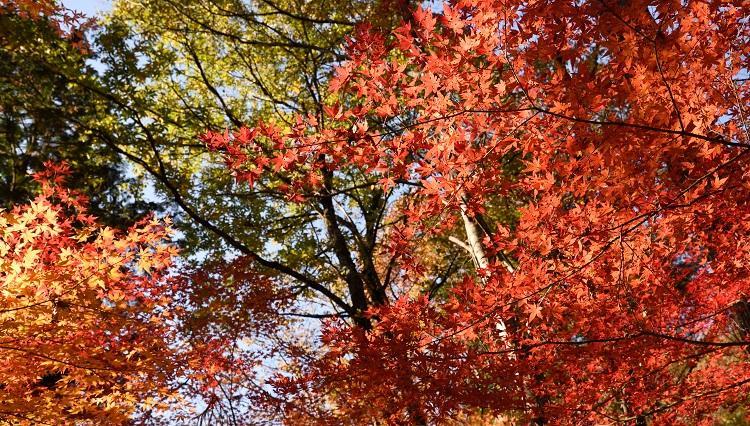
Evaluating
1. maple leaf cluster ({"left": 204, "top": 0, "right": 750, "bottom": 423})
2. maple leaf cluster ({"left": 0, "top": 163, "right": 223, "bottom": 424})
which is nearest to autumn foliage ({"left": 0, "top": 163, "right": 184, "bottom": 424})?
maple leaf cluster ({"left": 0, "top": 163, "right": 223, "bottom": 424})

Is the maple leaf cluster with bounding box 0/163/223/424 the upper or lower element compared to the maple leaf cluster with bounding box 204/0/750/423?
upper

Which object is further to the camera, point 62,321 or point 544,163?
point 62,321

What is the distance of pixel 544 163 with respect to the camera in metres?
3.35

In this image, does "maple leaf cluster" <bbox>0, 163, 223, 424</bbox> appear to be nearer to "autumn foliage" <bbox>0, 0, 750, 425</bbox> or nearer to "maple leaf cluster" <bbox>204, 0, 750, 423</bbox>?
"autumn foliage" <bbox>0, 0, 750, 425</bbox>

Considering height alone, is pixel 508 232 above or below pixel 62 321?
below

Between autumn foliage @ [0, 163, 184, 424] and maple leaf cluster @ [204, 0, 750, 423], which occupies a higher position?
autumn foliage @ [0, 163, 184, 424]

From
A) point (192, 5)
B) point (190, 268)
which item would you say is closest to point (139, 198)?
point (190, 268)

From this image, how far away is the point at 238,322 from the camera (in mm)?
8508

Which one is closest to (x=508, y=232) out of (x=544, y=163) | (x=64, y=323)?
(x=544, y=163)

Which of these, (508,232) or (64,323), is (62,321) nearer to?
(64,323)

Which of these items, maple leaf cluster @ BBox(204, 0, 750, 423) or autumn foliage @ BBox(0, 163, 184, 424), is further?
autumn foliage @ BBox(0, 163, 184, 424)

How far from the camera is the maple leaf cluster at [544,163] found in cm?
263

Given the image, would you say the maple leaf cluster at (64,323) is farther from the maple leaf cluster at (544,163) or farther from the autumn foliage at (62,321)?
the maple leaf cluster at (544,163)

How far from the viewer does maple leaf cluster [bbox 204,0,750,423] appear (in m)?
2.63
